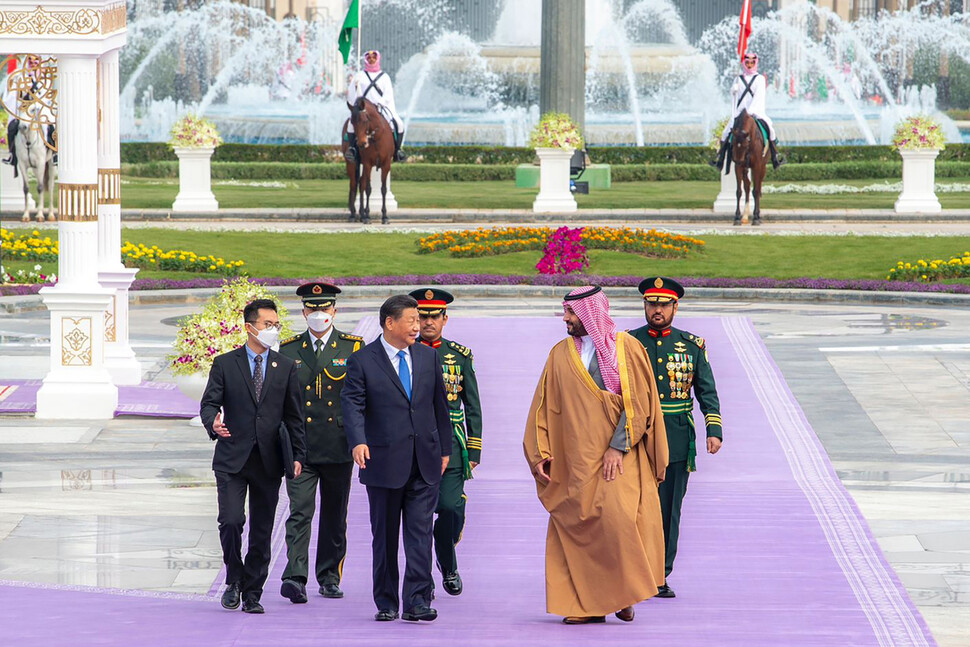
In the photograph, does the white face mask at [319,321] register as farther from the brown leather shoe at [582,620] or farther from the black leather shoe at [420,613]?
the brown leather shoe at [582,620]

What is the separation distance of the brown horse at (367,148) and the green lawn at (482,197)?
1097 millimetres

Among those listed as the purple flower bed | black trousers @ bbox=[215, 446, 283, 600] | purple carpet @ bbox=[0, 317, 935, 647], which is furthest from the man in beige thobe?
the purple flower bed

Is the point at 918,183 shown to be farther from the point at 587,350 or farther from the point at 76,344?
the point at 587,350

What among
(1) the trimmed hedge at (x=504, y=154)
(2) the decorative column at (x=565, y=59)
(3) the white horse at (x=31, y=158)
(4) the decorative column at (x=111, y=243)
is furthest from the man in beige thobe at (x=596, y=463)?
(1) the trimmed hedge at (x=504, y=154)

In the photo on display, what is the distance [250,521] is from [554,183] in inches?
914

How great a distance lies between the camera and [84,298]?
47.9ft

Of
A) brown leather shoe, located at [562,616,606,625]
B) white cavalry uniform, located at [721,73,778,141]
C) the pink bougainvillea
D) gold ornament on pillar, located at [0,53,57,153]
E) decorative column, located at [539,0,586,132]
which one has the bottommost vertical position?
brown leather shoe, located at [562,616,606,625]

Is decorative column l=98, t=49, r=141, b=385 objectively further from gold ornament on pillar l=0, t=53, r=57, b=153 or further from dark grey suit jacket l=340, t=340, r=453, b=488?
dark grey suit jacket l=340, t=340, r=453, b=488

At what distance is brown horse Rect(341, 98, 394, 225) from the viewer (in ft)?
99.1

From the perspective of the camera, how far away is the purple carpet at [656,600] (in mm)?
8000

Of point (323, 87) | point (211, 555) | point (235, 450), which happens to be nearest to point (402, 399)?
point (235, 450)

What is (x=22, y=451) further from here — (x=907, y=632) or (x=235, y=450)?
(x=907, y=632)

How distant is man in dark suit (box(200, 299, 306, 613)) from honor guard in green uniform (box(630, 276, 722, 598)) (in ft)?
6.11

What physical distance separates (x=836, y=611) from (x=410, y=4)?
62.3m
